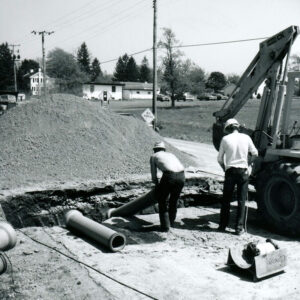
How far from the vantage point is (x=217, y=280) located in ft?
19.5

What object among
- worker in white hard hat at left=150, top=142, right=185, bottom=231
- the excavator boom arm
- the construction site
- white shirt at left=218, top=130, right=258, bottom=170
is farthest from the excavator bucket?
the excavator boom arm

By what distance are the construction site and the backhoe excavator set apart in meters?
0.02

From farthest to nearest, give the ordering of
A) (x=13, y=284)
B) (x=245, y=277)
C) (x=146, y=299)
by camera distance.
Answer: (x=245, y=277) → (x=13, y=284) → (x=146, y=299)

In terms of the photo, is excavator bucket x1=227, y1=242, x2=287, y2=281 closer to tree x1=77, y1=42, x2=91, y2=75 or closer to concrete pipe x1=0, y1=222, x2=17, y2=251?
concrete pipe x1=0, y1=222, x2=17, y2=251

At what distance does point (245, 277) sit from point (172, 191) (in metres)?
2.54

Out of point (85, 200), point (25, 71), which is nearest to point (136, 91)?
point (25, 71)

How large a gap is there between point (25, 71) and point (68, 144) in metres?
108

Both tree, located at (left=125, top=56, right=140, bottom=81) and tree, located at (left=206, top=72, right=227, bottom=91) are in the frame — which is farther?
tree, located at (left=125, top=56, right=140, bottom=81)

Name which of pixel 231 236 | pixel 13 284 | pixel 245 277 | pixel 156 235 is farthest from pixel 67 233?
pixel 245 277

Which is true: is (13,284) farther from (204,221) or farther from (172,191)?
(204,221)

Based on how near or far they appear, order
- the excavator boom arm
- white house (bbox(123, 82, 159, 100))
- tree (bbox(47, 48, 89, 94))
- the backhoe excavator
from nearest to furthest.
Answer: the backhoe excavator < the excavator boom arm < tree (bbox(47, 48, 89, 94)) < white house (bbox(123, 82, 159, 100))

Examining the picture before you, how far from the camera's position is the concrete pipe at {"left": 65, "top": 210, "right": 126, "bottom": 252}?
279 inches

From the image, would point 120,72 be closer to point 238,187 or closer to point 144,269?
point 238,187

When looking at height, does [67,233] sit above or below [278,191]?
below
